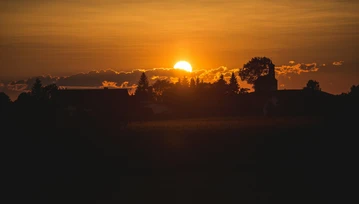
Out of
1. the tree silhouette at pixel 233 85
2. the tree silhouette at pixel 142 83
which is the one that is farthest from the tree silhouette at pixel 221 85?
the tree silhouette at pixel 142 83

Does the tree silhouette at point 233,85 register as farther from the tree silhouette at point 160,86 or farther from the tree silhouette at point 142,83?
the tree silhouette at point 142,83

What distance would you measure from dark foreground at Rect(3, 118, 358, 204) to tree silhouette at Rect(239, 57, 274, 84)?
80432mm

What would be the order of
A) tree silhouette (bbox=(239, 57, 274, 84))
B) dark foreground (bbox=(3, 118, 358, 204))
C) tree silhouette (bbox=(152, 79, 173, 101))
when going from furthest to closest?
1. tree silhouette (bbox=(152, 79, 173, 101))
2. tree silhouette (bbox=(239, 57, 274, 84))
3. dark foreground (bbox=(3, 118, 358, 204))

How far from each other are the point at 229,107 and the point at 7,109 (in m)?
59.5

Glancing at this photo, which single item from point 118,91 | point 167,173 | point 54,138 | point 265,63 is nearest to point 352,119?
point 167,173

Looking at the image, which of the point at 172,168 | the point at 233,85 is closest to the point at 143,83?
the point at 233,85

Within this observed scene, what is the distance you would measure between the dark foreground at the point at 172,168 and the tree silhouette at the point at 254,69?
264ft

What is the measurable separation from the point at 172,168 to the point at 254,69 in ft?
289

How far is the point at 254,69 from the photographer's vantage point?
118875 millimetres

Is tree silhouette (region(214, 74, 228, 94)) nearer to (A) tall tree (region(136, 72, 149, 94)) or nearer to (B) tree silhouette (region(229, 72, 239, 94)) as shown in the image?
(B) tree silhouette (region(229, 72, 239, 94))

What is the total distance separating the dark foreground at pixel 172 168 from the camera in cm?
2702

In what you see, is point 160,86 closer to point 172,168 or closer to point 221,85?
point 221,85

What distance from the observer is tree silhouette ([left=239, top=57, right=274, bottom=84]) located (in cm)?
11831

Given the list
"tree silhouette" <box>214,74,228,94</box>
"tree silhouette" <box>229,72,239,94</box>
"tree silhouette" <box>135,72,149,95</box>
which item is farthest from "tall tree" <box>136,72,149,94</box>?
"tree silhouette" <box>214,74,228,94</box>
